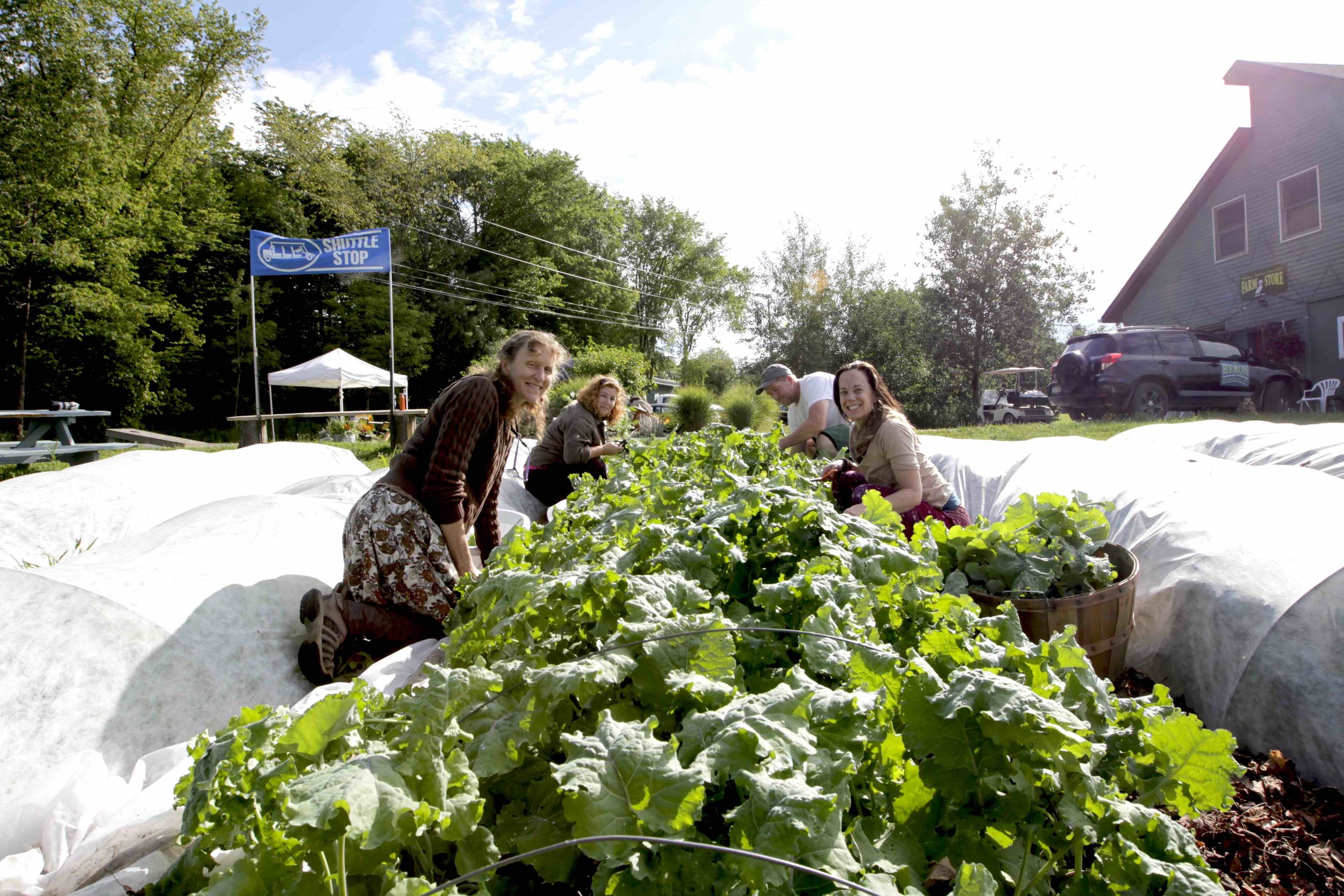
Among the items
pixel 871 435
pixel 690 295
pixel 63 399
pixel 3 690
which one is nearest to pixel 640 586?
pixel 3 690

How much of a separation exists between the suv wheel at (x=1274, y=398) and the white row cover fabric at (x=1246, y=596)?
13.2m

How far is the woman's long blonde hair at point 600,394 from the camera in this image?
20.6ft

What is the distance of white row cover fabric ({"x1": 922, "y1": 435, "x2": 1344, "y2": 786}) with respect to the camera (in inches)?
91.7

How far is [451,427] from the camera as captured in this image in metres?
3.27

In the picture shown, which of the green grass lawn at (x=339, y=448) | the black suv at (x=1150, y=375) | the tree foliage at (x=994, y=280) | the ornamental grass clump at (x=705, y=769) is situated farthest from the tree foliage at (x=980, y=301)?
the ornamental grass clump at (x=705, y=769)

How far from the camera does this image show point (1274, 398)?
14.1 metres

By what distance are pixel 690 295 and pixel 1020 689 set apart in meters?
49.8

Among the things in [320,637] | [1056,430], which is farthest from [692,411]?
[320,637]

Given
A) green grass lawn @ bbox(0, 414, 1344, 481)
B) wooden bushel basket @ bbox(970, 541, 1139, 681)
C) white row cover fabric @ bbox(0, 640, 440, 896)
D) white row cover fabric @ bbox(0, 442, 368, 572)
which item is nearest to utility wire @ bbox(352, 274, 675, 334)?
green grass lawn @ bbox(0, 414, 1344, 481)

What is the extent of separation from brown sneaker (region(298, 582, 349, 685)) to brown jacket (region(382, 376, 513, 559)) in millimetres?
578

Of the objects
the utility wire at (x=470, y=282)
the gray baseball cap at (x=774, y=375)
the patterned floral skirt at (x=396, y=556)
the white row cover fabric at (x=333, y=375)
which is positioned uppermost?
the utility wire at (x=470, y=282)

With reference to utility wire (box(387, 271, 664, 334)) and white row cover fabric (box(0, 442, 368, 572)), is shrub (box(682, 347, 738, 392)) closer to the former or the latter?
utility wire (box(387, 271, 664, 334))

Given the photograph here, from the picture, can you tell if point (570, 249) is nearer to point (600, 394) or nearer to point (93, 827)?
point (600, 394)

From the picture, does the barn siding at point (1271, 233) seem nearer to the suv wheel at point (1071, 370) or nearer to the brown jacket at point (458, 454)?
the suv wheel at point (1071, 370)
